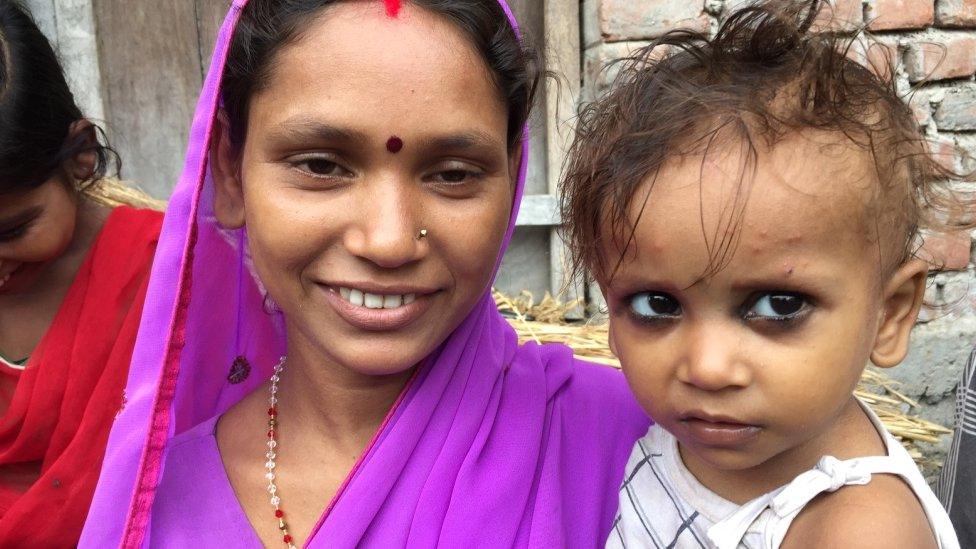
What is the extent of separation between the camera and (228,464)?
59.6 inches

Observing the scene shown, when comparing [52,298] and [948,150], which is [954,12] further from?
[52,298]

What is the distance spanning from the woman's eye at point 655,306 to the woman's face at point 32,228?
1682 mm

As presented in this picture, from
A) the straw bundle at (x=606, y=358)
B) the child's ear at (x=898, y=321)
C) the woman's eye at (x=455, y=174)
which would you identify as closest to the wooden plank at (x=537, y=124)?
the straw bundle at (x=606, y=358)

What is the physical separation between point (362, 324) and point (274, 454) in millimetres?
431

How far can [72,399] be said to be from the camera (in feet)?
7.14

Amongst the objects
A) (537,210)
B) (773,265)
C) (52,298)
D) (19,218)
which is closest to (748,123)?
(773,265)

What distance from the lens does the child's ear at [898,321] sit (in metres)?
1.13

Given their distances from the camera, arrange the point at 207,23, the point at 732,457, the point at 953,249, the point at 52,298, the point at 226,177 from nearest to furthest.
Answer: the point at 732,457 < the point at 226,177 < the point at 52,298 < the point at 953,249 < the point at 207,23

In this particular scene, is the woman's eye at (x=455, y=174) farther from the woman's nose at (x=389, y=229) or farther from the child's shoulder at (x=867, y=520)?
the child's shoulder at (x=867, y=520)

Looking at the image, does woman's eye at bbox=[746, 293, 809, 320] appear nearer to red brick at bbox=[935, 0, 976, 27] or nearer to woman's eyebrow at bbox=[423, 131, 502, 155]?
woman's eyebrow at bbox=[423, 131, 502, 155]

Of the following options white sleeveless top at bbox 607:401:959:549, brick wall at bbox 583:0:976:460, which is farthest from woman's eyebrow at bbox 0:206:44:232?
brick wall at bbox 583:0:976:460

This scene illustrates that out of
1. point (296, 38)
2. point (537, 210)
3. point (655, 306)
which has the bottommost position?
point (537, 210)

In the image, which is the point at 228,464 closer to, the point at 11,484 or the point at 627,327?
the point at 627,327

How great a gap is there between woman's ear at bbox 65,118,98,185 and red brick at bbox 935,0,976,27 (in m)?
2.97
